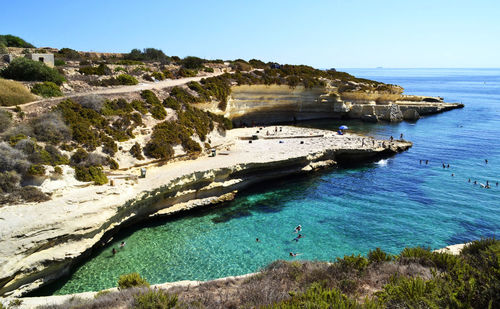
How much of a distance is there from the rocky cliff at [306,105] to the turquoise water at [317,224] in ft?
63.1

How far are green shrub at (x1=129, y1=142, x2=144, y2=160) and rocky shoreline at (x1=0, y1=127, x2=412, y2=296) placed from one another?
5.02 ft

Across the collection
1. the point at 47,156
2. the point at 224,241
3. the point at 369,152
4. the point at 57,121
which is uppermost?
the point at 57,121

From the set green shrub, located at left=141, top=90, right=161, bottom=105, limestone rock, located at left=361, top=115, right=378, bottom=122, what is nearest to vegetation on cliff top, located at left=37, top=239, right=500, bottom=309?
green shrub, located at left=141, top=90, right=161, bottom=105

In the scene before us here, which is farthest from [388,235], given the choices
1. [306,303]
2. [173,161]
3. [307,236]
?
[173,161]

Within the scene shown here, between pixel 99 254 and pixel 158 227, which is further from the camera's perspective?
Answer: pixel 158 227

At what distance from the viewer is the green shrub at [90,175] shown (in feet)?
60.1

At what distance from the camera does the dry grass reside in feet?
72.8

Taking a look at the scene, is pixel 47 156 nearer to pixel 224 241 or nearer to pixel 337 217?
pixel 224 241

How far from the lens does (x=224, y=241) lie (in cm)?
1802

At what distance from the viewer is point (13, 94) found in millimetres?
22703

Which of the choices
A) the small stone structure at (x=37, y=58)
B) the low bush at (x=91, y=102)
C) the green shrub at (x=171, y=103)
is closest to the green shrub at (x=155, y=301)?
the low bush at (x=91, y=102)

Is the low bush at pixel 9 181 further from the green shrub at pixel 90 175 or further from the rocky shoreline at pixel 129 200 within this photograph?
the green shrub at pixel 90 175

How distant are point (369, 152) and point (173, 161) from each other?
2224cm

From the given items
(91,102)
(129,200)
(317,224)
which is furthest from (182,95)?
(317,224)
